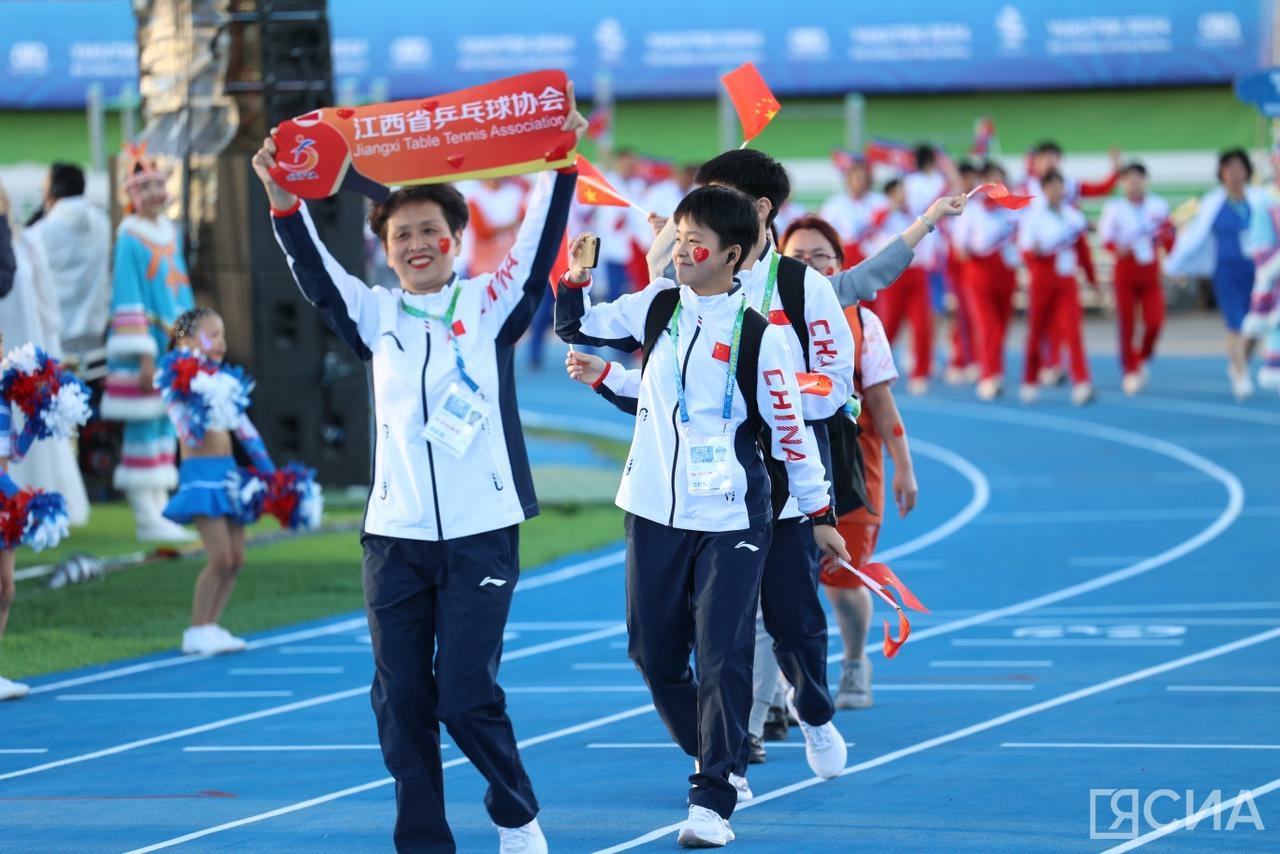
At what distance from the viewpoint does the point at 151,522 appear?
41.5 ft

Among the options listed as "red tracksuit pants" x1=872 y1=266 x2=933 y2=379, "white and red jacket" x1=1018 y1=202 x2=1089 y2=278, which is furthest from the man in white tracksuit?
"red tracksuit pants" x1=872 y1=266 x2=933 y2=379

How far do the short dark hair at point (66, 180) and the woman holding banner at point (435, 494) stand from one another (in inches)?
314

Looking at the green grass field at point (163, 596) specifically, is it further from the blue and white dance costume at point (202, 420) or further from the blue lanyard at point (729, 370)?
the blue lanyard at point (729, 370)

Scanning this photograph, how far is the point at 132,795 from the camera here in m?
6.84

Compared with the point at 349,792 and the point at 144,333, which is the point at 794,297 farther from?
the point at 144,333

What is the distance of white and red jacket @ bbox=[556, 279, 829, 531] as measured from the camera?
5895mm

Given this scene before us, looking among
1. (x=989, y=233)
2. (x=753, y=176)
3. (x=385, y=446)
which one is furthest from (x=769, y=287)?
(x=989, y=233)

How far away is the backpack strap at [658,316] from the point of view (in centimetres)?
604

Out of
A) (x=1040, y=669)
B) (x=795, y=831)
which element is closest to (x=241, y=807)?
(x=795, y=831)

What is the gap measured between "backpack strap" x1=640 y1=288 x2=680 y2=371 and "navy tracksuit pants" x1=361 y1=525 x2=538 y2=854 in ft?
2.60

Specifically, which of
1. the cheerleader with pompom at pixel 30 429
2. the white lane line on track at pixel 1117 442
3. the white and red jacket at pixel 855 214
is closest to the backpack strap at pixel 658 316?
the white lane line on track at pixel 1117 442

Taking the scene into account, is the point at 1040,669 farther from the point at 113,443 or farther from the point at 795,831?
the point at 113,443

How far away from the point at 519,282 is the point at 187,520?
13.2 ft

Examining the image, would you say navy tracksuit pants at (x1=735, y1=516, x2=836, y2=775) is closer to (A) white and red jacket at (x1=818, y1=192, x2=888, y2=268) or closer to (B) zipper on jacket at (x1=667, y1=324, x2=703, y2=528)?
(B) zipper on jacket at (x1=667, y1=324, x2=703, y2=528)
